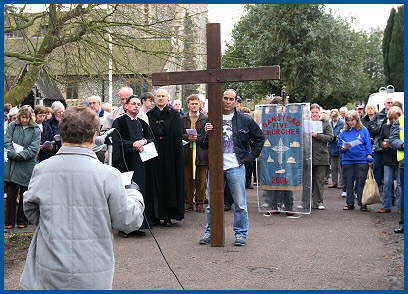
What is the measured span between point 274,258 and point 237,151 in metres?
1.49

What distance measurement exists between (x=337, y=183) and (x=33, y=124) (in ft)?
29.5

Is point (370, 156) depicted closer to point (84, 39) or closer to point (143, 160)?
point (143, 160)

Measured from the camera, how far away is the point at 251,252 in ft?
26.3

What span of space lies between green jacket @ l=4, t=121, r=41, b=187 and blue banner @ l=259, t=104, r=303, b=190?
12.8 ft

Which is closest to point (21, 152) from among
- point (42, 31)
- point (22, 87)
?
point (22, 87)

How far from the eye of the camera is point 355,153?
470 inches

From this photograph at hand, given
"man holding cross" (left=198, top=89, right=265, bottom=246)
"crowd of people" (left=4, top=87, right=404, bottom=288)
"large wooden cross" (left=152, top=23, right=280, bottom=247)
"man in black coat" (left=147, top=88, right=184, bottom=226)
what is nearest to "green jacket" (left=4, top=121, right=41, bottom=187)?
"crowd of people" (left=4, top=87, right=404, bottom=288)

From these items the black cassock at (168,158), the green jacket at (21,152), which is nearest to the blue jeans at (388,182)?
the black cassock at (168,158)

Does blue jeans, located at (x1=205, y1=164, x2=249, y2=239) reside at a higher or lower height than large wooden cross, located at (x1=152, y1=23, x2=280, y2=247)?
lower

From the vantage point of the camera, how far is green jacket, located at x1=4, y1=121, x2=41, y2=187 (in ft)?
32.5

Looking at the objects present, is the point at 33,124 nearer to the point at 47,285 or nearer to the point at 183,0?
the point at 183,0

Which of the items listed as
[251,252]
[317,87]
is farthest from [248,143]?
[317,87]

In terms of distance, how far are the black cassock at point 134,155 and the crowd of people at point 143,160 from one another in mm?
14

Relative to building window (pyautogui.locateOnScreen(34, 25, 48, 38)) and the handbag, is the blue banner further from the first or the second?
building window (pyautogui.locateOnScreen(34, 25, 48, 38))
